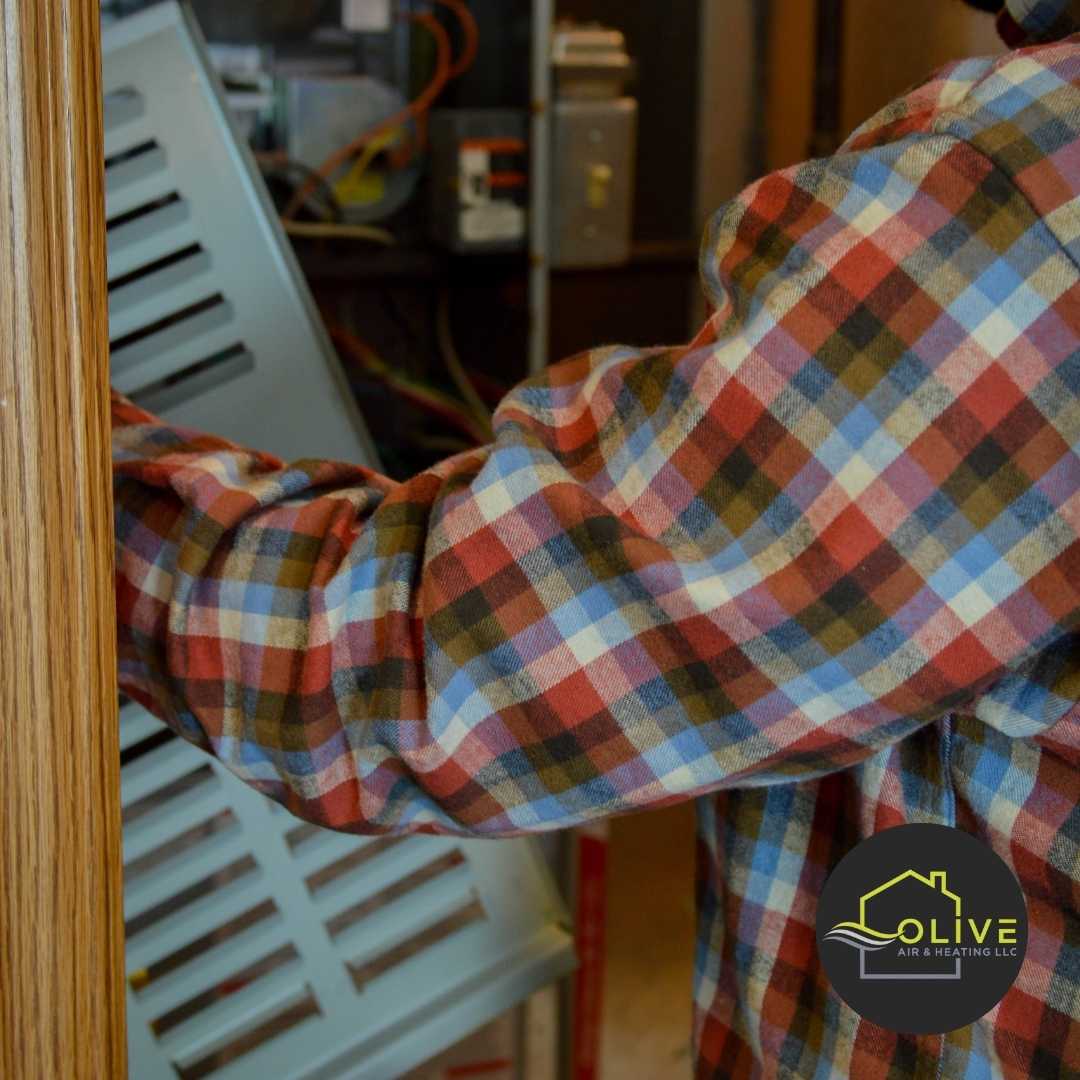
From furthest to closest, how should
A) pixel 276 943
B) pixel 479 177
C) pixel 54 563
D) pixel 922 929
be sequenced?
pixel 479 177 → pixel 276 943 → pixel 922 929 → pixel 54 563

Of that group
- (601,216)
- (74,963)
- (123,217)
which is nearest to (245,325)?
(123,217)

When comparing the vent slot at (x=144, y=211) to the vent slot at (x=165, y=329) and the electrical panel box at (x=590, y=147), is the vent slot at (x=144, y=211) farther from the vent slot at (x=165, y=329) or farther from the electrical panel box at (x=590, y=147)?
the electrical panel box at (x=590, y=147)

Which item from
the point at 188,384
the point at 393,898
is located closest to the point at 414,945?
the point at 393,898

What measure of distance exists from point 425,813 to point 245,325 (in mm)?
421

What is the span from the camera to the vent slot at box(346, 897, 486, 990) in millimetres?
944

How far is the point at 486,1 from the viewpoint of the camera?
120cm

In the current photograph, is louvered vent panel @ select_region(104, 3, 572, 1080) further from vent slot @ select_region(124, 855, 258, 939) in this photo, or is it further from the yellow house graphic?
the yellow house graphic

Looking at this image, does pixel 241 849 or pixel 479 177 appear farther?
pixel 479 177

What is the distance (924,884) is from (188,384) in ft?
1.91

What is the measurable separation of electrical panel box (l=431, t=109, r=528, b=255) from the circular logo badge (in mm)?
724

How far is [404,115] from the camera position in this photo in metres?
1.21

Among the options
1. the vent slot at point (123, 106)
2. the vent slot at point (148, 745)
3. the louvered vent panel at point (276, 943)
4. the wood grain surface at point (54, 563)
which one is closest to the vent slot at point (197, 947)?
the louvered vent panel at point (276, 943)

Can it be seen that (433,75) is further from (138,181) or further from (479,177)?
(138,181)

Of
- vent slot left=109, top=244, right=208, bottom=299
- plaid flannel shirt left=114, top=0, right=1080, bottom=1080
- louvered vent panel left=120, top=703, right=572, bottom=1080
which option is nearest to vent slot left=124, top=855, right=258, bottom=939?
louvered vent panel left=120, top=703, right=572, bottom=1080
